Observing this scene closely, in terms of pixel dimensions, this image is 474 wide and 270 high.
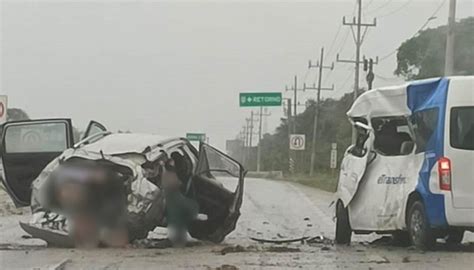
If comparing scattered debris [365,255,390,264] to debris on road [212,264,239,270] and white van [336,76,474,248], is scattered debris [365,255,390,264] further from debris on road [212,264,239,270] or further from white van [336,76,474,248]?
→ debris on road [212,264,239,270]

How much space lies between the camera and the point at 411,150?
12.3 meters

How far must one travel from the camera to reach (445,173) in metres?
11.3

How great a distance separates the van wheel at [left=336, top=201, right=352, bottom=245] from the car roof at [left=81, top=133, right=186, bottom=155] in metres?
2.84

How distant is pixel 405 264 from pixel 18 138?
713 cm

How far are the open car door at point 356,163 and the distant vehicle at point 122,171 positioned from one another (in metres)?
1.67

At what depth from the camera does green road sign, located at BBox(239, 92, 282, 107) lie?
50781mm

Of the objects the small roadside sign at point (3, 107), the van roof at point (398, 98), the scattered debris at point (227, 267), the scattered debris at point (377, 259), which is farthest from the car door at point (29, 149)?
the small roadside sign at point (3, 107)

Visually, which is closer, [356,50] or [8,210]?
[8,210]

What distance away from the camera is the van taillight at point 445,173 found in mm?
11266

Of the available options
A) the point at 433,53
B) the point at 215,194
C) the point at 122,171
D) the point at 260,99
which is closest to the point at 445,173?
the point at 215,194

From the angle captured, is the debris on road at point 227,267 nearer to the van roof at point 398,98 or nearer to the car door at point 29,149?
the van roof at point 398,98

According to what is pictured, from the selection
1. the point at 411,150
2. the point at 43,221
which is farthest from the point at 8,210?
the point at 411,150

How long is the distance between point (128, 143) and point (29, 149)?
7.51ft

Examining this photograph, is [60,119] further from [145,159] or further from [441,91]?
[441,91]
